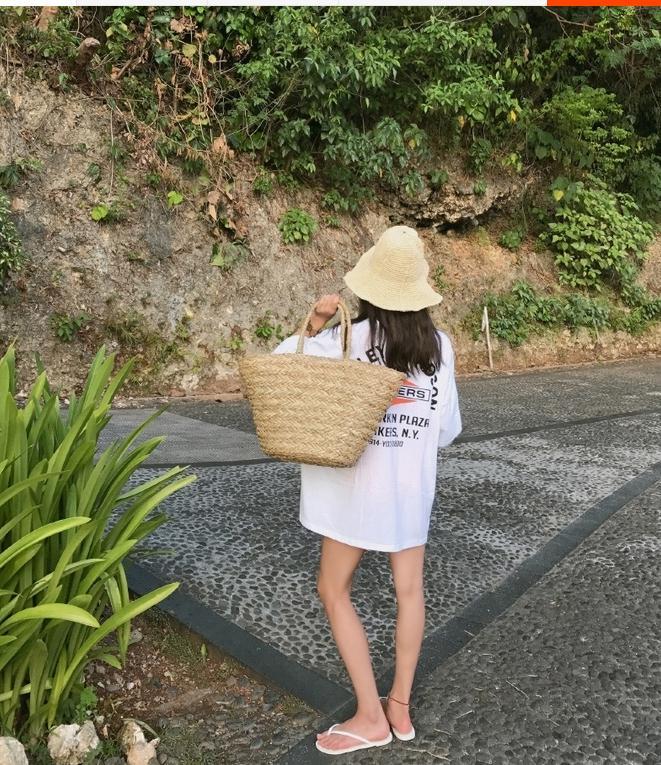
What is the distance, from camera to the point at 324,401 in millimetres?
1740

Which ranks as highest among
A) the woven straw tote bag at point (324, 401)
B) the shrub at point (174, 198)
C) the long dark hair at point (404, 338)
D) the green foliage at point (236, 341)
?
the shrub at point (174, 198)

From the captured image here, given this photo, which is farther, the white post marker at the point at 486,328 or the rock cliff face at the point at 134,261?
the white post marker at the point at 486,328

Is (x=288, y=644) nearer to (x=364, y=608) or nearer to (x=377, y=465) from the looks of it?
(x=364, y=608)

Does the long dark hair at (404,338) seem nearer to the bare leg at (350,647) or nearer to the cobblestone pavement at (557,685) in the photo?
the bare leg at (350,647)

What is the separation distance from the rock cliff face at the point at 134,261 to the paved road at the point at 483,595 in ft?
9.21

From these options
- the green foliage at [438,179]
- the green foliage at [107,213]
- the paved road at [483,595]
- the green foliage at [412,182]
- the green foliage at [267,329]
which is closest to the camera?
the paved road at [483,595]

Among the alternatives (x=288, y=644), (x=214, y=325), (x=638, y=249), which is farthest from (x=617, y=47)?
(x=288, y=644)

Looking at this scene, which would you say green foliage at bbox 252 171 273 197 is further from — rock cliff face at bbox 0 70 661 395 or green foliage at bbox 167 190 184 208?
green foliage at bbox 167 190 184 208

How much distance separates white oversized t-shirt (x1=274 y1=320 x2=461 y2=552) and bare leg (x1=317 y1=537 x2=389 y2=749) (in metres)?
0.07

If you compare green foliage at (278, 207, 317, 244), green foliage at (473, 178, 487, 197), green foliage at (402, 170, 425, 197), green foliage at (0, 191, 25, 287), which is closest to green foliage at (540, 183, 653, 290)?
green foliage at (473, 178, 487, 197)

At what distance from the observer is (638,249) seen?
12.3 m

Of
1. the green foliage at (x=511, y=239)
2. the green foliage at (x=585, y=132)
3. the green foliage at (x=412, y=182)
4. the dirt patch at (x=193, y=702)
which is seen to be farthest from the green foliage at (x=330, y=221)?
the dirt patch at (x=193, y=702)

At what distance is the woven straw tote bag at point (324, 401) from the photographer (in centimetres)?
173

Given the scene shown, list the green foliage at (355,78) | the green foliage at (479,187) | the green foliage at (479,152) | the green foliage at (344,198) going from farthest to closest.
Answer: the green foliage at (479,187), the green foliage at (479,152), the green foliage at (344,198), the green foliage at (355,78)
